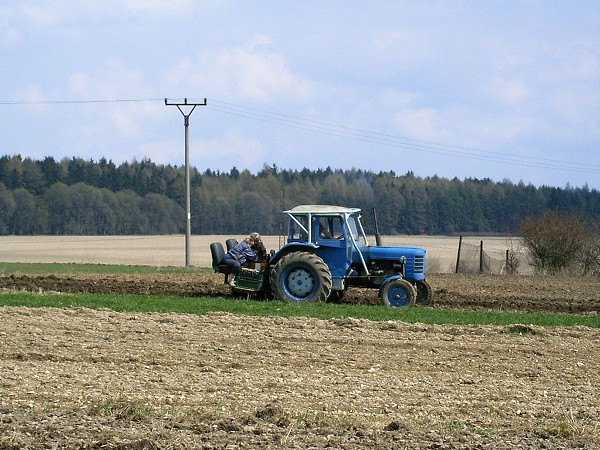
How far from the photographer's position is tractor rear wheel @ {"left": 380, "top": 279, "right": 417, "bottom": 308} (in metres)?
19.3

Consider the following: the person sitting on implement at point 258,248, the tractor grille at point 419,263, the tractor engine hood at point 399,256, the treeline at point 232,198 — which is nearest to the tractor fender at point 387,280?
the tractor engine hood at point 399,256

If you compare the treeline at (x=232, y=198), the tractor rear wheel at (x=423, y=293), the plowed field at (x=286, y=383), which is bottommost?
the plowed field at (x=286, y=383)

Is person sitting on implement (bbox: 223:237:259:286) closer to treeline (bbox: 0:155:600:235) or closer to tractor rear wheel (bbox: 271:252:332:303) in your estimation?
tractor rear wheel (bbox: 271:252:332:303)

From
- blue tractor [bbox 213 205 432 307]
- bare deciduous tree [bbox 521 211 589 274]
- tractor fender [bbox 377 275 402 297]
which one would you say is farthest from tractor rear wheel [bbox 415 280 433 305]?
bare deciduous tree [bbox 521 211 589 274]

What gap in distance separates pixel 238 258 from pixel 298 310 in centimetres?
272

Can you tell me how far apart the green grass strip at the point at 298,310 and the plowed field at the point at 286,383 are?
1009mm

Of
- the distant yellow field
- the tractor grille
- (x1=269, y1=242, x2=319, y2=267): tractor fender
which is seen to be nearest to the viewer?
(x1=269, y1=242, x2=319, y2=267): tractor fender

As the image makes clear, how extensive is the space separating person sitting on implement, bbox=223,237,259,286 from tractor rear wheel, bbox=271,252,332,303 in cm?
73

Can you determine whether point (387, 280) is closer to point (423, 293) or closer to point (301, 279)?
point (423, 293)

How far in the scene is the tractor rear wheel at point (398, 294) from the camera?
63.3 feet

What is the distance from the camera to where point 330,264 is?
64.8 feet

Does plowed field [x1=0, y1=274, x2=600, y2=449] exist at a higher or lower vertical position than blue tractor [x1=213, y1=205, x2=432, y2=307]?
lower

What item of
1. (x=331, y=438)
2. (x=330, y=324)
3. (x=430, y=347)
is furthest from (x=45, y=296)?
(x=331, y=438)

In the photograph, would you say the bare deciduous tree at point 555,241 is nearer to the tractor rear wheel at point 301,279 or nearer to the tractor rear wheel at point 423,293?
the tractor rear wheel at point 423,293
